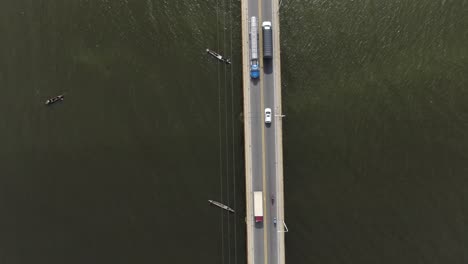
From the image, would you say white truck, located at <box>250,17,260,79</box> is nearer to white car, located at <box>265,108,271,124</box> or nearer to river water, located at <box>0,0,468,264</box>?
river water, located at <box>0,0,468,264</box>

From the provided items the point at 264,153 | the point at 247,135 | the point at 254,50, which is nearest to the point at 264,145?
the point at 264,153

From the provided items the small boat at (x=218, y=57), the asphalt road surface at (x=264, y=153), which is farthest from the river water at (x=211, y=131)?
the asphalt road surface at (x=264, y=153)

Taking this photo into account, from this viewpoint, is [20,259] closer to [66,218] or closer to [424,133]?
[66,218]

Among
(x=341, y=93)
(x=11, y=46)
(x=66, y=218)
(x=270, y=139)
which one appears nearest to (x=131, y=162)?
(x=66, y=218)

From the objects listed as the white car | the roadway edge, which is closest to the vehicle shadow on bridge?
the roadway edge

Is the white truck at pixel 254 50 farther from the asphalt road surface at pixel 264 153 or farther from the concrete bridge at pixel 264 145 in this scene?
the asphalt road surface at pixel 264 153
